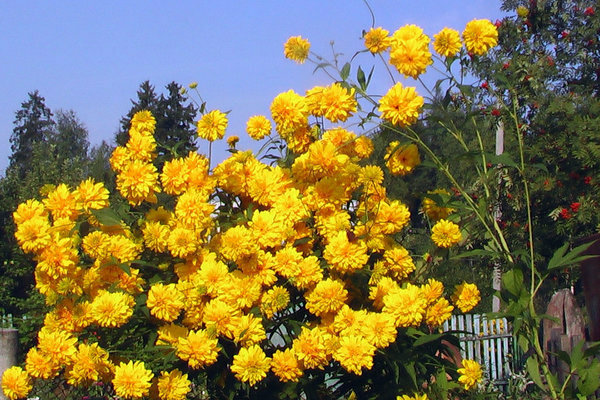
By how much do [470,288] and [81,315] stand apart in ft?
5.14

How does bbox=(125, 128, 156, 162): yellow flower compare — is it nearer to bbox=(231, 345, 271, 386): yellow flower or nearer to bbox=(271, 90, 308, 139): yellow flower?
bbox=(271, 90, 308, 139): yellow flower

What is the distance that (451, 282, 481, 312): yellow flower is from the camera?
3.36 metres

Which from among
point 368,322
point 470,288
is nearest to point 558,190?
point 470,288

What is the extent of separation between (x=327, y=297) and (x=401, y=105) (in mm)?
754

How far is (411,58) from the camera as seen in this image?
3.05 m

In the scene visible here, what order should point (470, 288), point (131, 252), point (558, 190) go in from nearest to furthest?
point (131, 252), point (470, 288), point (558, 190)

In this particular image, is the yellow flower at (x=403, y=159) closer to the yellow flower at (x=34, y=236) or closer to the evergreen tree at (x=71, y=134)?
the yellow flower at (x=34, y=236)

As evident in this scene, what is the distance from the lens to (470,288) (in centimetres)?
338

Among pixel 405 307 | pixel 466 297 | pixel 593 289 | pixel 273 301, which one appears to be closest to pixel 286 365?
pixel 273 301

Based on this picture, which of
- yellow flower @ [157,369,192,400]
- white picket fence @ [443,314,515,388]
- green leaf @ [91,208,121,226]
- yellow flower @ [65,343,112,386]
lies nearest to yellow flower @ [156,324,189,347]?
yellow flower @ [157,369,192,400]

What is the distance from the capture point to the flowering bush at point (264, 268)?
3037mm

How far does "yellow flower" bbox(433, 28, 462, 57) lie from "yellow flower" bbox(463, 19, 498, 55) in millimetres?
42

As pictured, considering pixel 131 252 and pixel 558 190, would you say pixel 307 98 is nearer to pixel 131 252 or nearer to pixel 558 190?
pixel 131 252

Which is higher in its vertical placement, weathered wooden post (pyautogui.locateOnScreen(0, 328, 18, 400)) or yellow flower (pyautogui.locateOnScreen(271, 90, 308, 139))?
yellow flower (pyautogui.locateOnScreen(271, 90, 308, 139))
